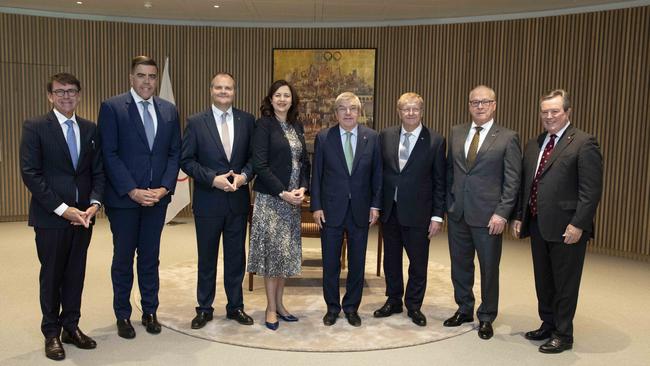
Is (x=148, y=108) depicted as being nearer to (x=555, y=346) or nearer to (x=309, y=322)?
(x=309, y=322)

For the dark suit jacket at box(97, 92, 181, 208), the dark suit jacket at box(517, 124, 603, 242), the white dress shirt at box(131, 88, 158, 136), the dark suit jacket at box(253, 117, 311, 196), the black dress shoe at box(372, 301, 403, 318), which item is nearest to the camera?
the dark suit jacket at box(517, 124, 603, 242)

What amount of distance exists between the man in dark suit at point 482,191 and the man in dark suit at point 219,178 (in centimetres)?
147

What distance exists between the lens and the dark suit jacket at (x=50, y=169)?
134 inches

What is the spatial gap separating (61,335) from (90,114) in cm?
553

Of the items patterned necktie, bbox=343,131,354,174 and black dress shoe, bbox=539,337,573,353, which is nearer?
black dress shoe, bbox=539,337,573,353

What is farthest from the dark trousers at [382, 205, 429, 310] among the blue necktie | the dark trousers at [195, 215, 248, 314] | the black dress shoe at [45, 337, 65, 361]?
the black dress shoe at [45, 337, 65, 361]

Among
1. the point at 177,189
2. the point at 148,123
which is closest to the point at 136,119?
the point at 148,123

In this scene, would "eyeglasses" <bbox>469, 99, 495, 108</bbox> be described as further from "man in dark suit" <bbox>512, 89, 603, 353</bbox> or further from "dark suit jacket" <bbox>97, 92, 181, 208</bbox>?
"dark suit jacket" <bbox>97, 92, 181, 208</bbox>

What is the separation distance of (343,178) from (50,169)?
187 centimetres

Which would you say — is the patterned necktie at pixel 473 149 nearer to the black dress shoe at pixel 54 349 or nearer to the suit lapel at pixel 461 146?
the suit lapel at pixel 461 146

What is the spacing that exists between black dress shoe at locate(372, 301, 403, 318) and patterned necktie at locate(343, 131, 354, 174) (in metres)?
1.14

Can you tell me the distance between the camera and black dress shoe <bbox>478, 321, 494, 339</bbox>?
404cm

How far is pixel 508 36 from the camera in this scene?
774cm

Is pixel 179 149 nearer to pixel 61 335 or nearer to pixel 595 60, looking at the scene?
pixel 61 335
